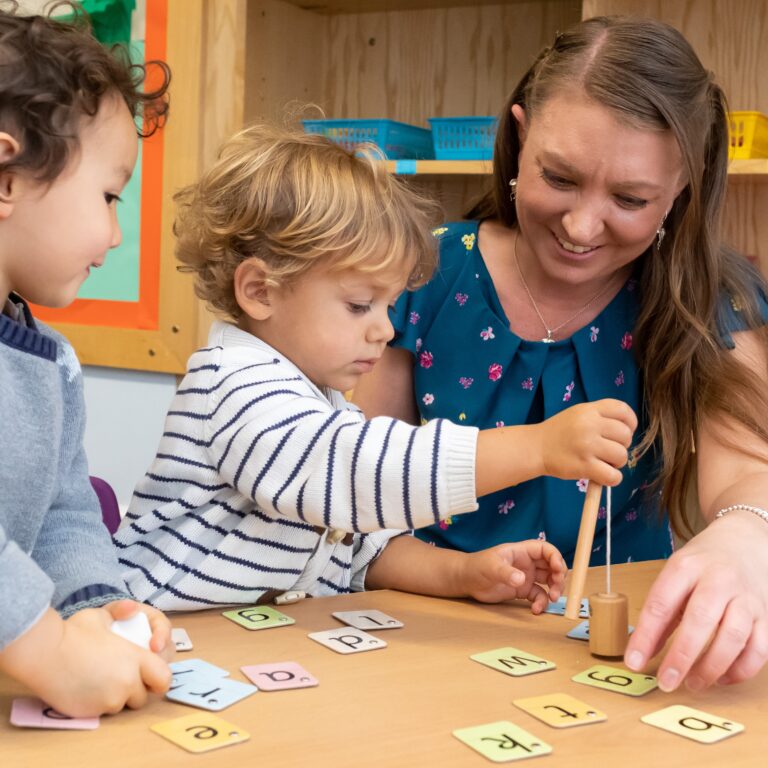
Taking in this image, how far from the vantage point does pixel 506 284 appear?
4.96 ft

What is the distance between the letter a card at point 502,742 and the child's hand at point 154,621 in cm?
22

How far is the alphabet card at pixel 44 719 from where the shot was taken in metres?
0.70

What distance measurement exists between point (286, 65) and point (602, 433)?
1.94 m

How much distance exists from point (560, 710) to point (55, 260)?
0.49 m

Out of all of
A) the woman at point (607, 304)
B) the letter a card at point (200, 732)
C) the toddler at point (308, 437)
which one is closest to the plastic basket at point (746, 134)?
the woman at point (607, 304)

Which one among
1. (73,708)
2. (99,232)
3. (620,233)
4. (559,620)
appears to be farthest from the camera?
(620,233)

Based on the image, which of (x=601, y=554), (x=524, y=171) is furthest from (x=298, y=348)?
(x=601, y=554)

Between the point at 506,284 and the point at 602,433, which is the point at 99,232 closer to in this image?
the point at 602,433

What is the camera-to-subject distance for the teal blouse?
1438mm

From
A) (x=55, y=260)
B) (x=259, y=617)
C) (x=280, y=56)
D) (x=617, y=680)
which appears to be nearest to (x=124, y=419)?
(x=280, y=56)

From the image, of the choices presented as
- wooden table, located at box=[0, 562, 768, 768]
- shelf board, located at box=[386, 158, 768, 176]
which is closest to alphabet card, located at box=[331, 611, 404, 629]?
wooden table, located at box=[0, 562, 768, 768]

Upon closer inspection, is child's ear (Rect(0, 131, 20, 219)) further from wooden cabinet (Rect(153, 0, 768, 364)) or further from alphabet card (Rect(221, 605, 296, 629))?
wooden cabinet (Rect(153, 0, 768, 364))

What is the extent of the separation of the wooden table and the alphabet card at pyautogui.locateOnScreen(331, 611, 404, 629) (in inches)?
0.5

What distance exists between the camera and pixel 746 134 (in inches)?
80.0
